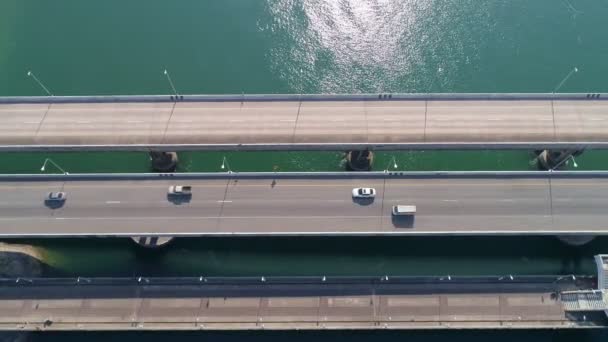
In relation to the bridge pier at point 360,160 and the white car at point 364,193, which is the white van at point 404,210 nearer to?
the white car at point 364,193

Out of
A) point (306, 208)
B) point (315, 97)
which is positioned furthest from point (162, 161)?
point (315, 97)

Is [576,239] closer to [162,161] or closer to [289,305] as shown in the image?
[289,305]

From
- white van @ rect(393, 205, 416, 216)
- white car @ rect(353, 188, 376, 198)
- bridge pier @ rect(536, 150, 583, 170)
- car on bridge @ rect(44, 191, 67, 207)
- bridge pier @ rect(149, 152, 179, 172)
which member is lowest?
car on bridge @ rect(44, 191, 67, 207)

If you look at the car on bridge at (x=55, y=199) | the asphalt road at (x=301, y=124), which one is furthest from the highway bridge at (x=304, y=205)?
the asphalt road at (x=301, y=124)

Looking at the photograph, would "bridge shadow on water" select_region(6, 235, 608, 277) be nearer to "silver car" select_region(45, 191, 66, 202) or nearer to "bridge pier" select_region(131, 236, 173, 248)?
"bridge pier" select_region(131, 236, 173, 248)

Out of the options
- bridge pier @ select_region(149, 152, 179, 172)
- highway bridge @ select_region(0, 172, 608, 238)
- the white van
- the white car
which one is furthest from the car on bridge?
the white van
